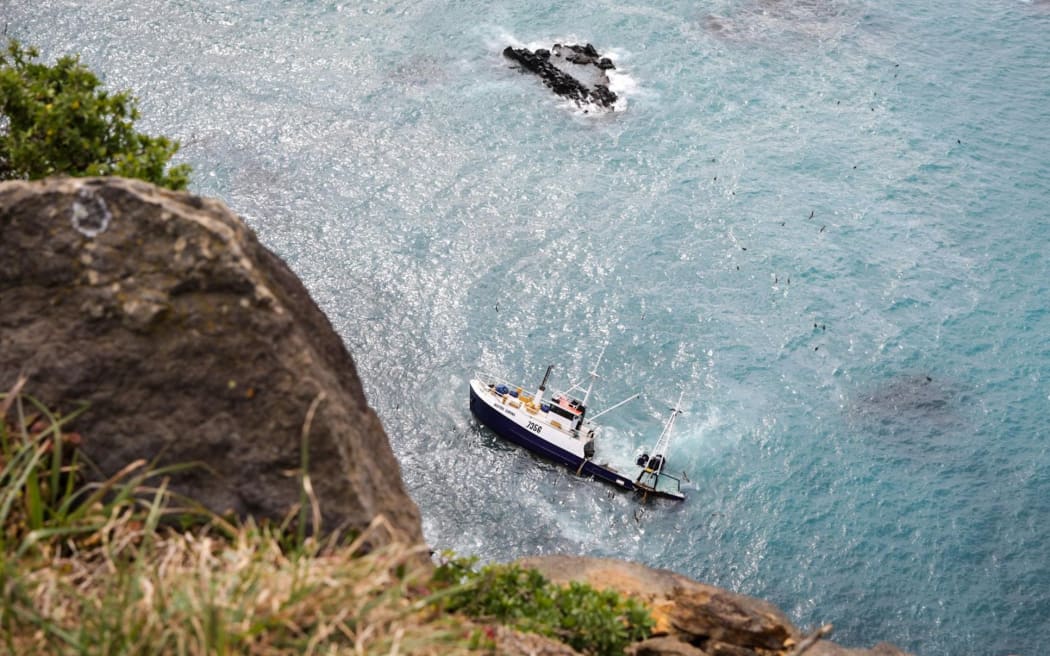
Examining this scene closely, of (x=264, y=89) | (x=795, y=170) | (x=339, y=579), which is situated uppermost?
(x=795, y=170)

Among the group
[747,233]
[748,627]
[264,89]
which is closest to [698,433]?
[747,233]

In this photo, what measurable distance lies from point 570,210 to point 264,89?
20.5 meters

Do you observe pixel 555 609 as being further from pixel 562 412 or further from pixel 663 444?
pixel 663 444

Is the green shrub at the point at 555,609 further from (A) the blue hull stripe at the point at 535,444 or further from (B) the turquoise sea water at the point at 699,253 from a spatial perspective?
(A) the blue hull stripe at the point at 535,444

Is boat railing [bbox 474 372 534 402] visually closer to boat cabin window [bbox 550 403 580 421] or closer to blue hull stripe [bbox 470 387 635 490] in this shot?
blue hull stripe [bbox 470 387 635 490]

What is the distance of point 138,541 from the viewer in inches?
494

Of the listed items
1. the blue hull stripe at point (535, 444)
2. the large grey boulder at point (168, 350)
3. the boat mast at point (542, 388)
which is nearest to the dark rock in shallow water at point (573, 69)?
the boat mast at point (542, 388)

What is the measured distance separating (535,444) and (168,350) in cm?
3074

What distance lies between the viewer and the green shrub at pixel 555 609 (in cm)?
1767

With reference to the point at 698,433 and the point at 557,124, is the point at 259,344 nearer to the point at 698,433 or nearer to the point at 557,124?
the point at 698,433

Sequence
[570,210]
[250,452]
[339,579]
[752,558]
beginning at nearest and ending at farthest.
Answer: [339,579] < [250,452] < [752,558] < [570,210]

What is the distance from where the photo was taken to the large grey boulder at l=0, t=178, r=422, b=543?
45.1ft

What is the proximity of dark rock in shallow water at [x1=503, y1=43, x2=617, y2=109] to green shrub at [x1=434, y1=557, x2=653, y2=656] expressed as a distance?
151 feet

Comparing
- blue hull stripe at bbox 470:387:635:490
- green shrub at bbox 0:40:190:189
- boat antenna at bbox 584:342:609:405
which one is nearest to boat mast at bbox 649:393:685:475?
blue hull stripe at bbox 470:387:635:490
